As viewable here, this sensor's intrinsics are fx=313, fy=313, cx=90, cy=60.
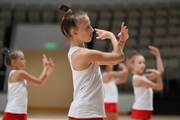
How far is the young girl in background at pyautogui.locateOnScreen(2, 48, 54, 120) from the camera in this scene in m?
3.59

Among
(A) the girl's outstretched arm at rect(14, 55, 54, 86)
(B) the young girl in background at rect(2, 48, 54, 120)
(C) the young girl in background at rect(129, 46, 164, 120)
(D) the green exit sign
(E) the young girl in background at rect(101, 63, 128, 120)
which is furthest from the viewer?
(D) the green exit sign

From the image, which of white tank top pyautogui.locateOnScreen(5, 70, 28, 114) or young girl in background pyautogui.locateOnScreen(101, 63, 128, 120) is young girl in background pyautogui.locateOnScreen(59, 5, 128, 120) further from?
young girl in background pyautogui.locateOnScreen(101, 63, 128, 120)

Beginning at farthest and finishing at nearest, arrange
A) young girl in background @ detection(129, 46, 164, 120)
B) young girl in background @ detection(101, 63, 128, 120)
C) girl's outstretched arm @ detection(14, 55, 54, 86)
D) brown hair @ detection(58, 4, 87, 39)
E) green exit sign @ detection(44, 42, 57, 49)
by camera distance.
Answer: green exit sign @ detection(44, 42, 57, 49) → young girl in background @ detection(101, 63, 128, 120) → young girl in background @ detection(129, 46, 164, 120) → girl's outstretched arm @ detection(14, 55, 54, 86) → brown hair @ detection(58, 4, 87, 39)

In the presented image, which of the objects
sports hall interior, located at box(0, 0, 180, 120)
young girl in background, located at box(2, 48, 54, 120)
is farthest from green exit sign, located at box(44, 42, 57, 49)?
young girl in background, located at box(2, 48, 54, 120)

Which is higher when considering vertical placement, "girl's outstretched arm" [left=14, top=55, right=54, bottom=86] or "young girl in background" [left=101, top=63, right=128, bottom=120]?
"girl's outstretched arm" [left=14, top=55, right=54, bottom=86]

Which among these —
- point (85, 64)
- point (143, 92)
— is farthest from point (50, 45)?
point (85, 64)

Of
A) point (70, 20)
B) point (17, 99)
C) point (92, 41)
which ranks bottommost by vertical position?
point (17, 99)

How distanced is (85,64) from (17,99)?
5.55ft

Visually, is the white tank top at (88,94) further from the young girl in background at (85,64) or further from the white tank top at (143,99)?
the white tank top at (143,99)

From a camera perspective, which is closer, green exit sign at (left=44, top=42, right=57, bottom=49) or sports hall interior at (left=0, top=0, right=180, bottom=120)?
sports hall interior at (left=0, top=0, right=180, bottom=120)

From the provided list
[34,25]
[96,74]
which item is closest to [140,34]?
[34,25]

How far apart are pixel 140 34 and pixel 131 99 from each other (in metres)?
2.74

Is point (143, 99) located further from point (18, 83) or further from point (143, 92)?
point (18, 83)

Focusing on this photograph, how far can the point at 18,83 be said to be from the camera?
12.2 ft
